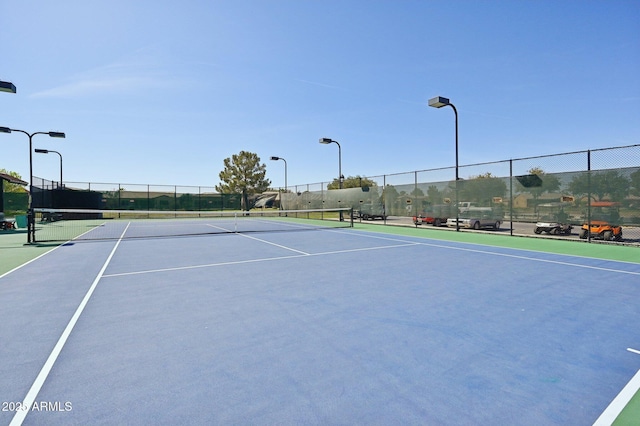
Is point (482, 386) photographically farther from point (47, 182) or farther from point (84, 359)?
point (47, 182)

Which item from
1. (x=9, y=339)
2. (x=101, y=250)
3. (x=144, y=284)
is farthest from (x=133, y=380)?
(x=101, y=250)

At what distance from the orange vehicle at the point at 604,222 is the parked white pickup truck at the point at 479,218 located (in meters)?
3.66

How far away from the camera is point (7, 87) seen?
11.3 m

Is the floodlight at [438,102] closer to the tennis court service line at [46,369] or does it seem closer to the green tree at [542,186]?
the green tree at [542,186]

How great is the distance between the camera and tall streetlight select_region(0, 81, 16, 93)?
1121cm

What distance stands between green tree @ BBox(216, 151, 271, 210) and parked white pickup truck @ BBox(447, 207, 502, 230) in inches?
1597

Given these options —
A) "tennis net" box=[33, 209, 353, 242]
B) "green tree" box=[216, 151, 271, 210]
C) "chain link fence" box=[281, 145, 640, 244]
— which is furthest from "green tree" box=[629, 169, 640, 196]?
"green tree" box=[216, 151, 271, 210]

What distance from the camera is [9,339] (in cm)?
390

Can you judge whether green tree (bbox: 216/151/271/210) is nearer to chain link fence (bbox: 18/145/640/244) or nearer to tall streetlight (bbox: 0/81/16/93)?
chain link fence (bbox: 18/145/640/244)

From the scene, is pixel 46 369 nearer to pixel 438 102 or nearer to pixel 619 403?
pixel 619 403

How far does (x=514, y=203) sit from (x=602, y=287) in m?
9.86

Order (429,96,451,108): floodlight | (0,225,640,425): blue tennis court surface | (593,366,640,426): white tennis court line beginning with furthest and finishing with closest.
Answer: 1. (429,96,451,108): floodlight
2. (0,225,640,425): blue tennis court surface
3. (593,366,640,426): white tennis court line

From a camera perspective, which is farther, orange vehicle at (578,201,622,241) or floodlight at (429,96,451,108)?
floodlight at (429,96,451,108)

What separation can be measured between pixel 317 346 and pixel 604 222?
13363mm
